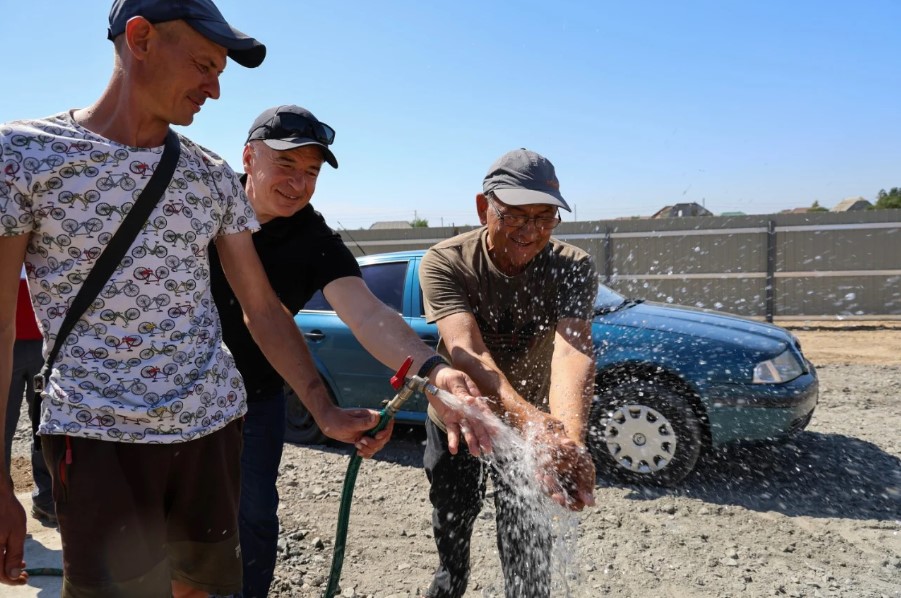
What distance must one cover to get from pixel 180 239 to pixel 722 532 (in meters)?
3.49

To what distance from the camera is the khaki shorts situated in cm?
162

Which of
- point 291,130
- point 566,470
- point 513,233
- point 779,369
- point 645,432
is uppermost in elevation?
point 291,130

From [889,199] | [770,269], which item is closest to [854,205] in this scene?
[889,199]

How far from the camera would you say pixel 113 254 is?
160cm

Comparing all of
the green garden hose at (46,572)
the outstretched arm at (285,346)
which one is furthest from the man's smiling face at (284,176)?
the green garden hose at (46,572)

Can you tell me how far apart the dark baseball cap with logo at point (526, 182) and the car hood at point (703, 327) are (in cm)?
242

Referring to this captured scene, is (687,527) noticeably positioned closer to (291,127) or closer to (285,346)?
(285,346)

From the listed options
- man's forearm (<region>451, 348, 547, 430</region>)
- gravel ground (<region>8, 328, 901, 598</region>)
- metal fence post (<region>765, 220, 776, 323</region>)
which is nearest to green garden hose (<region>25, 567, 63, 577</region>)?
gravel ground (<region>8, 328, 901, 598</region>)

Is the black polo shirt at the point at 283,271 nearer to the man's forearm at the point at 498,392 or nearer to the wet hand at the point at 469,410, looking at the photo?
the man's forearm at the point at 498,392

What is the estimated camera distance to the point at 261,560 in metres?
2.67

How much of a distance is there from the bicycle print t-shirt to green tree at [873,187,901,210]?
4105 cm

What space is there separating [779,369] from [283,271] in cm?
362

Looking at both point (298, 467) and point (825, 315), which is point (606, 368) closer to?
point (298, 467)

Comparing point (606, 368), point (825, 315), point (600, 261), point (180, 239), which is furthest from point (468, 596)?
point (825, 315)
